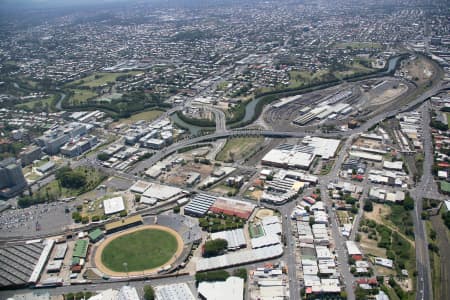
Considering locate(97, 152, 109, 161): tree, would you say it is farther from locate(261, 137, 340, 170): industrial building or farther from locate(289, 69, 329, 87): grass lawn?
locate(289, 69, 329, 87): grass lawn

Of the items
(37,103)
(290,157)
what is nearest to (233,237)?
(290,157)

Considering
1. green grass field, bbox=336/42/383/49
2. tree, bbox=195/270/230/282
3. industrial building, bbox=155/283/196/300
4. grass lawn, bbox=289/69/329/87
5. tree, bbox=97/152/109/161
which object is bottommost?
industrial building, bbox=155/283/196/300

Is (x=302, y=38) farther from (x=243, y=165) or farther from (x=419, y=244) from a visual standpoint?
(x=419, y=244)

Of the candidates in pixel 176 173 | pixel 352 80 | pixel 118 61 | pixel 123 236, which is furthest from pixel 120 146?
pixel 118 61

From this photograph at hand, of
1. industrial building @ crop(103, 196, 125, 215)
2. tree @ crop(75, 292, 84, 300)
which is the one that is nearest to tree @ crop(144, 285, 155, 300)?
tree @ crop(75, 292, 84, 300)

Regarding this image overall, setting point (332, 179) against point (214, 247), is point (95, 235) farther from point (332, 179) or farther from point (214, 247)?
point (332, 179)

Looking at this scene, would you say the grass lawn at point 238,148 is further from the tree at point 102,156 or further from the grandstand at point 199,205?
the tree at point 102,156
